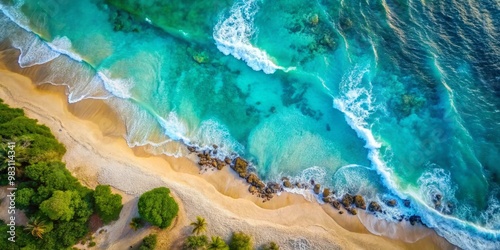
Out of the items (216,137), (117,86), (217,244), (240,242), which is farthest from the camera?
(117,86)

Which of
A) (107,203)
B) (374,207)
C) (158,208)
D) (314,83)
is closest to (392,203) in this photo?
(374,207)

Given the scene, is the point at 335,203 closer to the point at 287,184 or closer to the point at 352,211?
the point at 352,211

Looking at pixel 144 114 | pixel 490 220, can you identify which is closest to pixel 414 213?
pixel 490 220

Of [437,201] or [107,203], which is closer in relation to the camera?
[107,203]

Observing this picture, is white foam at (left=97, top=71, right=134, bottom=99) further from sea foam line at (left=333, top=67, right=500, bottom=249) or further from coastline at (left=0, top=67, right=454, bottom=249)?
sea foam line at (left=333, top=67, right=500, bottom=249)

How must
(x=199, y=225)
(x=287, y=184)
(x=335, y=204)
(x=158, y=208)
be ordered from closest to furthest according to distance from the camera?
(x=158, y=208) < (x=199, y=225) < (x=335, y=204) < (x=287, y=184)

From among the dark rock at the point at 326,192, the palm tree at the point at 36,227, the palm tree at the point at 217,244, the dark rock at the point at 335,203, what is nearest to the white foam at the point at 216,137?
the palm tree at the point at 217,244

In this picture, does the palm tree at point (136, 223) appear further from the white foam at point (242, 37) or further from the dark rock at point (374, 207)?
the dark rock at point (374, 207)
